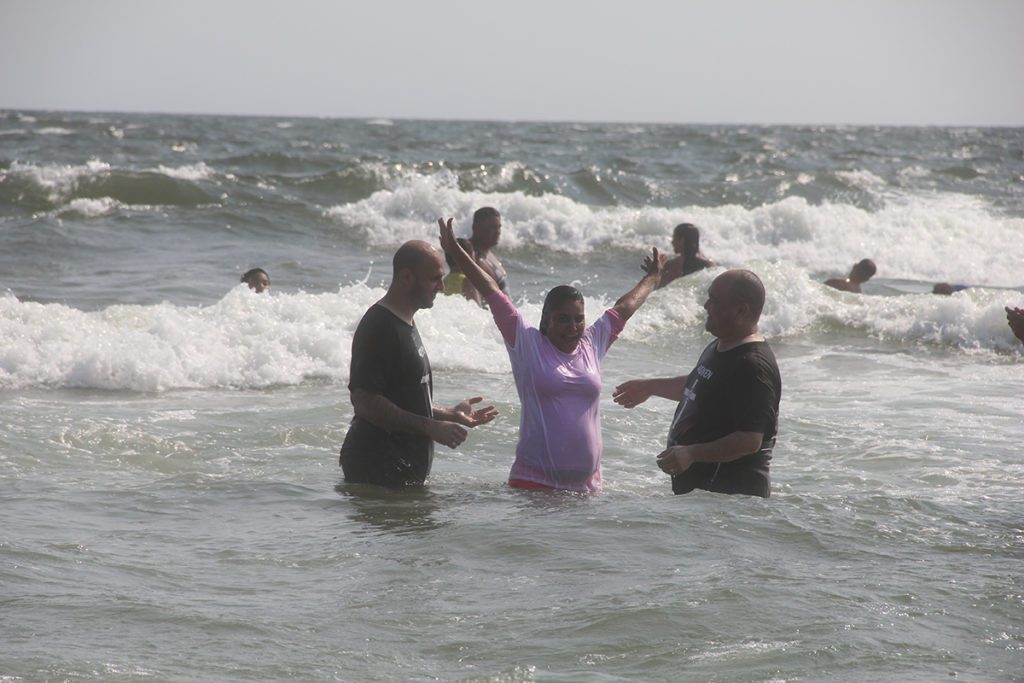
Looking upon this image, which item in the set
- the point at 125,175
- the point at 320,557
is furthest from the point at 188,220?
the point at 320,557

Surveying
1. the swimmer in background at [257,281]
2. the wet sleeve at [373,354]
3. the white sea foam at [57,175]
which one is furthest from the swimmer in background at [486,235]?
the white sea foam at [57,175]

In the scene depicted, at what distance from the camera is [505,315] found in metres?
6.54

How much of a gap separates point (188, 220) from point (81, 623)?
19.3 m

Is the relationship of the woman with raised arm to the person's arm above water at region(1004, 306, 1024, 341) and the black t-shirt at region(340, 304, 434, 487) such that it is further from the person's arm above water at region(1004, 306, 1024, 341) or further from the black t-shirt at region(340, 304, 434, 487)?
the person's arm above water at region(1004, 306, 1024, 341)

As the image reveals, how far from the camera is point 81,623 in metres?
5.18

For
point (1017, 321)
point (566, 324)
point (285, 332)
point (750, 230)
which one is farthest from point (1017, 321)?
point (750, 230)

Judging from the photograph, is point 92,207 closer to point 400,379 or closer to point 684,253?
point 684,253

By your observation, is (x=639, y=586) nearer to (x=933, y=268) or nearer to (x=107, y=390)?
(x=107, y=390)

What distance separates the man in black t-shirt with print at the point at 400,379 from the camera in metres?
6.42

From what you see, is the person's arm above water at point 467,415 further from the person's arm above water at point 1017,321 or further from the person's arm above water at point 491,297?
the person's arm above water at point 1017,321

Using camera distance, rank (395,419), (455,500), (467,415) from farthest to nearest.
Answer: (455,500), (467,415), (395,419)

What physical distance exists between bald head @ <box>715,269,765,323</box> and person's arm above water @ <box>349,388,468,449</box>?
149 cm

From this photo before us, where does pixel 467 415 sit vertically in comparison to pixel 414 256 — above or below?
below

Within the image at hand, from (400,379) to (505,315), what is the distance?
0.64 meters
